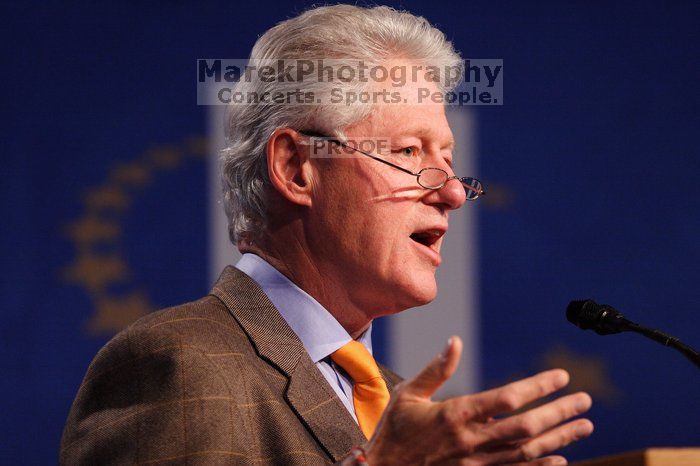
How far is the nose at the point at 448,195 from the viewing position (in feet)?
5.25

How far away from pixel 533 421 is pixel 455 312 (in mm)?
1381

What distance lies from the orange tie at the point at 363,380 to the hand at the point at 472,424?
0.41 metres

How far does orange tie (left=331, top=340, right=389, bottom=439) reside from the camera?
1506 millimetres

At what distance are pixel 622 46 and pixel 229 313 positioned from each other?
5.33ft

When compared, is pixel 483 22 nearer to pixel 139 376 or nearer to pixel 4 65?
pixel 4 65

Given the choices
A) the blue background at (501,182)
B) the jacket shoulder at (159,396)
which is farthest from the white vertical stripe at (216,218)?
the jacket shoulder at (159,396)

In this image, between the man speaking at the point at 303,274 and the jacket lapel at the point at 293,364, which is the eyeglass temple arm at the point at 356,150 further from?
the jacket lapel at the point at 293,364

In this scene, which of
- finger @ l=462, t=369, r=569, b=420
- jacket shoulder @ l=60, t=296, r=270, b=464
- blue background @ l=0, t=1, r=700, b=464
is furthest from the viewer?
blue background @ l=0, t=1, r=700, b=464

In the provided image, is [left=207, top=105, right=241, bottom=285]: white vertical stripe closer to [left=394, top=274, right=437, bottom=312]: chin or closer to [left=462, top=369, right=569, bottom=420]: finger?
[left=394, top=274, right=437, bottom=312]: chin

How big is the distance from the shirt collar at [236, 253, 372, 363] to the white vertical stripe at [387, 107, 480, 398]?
0.78 meters

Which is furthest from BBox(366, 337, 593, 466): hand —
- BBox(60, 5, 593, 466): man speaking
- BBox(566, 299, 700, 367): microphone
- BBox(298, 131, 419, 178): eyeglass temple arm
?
BBox(298, 131, 419, 178): eyeglass temple arm

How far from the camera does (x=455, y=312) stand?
237 centimetres

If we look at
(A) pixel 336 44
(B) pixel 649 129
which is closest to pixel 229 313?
(A) pixel 336 44

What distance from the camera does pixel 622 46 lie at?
101 inches
